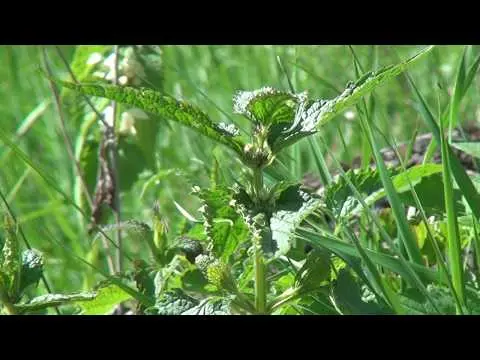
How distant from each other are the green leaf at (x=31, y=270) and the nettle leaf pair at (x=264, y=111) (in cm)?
30

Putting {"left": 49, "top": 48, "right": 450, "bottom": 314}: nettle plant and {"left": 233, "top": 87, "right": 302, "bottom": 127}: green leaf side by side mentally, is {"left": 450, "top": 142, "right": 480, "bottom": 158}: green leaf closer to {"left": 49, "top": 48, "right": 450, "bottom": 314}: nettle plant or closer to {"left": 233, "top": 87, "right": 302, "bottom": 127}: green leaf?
{"left": 49, "top": 48, "right": 450, "bottom": 314}: nettle plant

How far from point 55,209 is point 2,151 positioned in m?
0.85

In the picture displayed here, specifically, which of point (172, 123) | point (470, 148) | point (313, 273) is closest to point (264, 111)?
point (313, 273)

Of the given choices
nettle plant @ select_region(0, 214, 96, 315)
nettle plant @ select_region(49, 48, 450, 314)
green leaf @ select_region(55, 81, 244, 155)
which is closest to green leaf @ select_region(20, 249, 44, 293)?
nettle plant @ select_region(0, 214, 96, 315)

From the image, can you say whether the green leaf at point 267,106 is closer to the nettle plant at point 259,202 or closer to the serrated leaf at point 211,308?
the nettle plant at point 259,202

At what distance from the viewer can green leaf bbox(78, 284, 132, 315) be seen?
57.9 inches

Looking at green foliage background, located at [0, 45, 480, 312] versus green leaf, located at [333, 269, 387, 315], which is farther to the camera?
green foliage background, located at [0, 45, 480, 312]

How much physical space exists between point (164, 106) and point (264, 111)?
0.44 ft

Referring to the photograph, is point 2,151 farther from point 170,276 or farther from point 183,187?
point 170,276

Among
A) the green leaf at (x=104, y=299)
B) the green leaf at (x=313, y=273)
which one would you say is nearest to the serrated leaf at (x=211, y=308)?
the green leaf at (x=313, y=273)

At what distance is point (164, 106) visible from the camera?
4.08 ft

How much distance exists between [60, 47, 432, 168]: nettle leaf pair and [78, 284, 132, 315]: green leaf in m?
0.31
